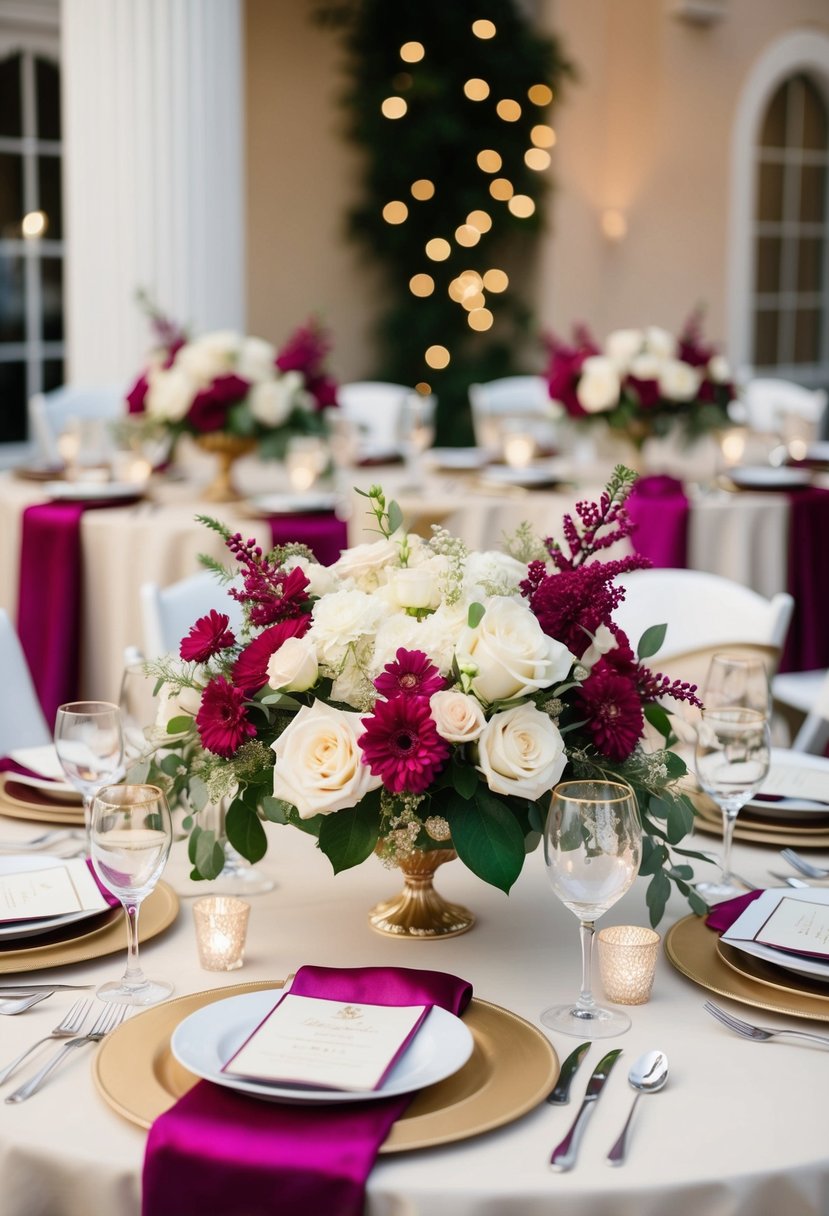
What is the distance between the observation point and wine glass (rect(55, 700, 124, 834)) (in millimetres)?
1618

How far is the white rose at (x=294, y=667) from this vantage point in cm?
138

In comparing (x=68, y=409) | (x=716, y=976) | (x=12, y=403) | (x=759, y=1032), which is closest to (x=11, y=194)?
(x=12, y=403)

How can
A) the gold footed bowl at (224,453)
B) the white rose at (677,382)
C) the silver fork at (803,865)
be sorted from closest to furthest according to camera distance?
the silver fork at (803,865)
the gold footed bowl at (224,453)
the white rose at (677,382)

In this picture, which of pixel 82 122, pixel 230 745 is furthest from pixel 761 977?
pixel 82 122

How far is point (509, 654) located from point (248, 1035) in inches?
15.5

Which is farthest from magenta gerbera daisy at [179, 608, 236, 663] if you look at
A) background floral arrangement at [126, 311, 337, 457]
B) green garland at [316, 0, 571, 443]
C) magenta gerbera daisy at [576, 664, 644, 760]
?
green garland at [316, 0, 571, 443]

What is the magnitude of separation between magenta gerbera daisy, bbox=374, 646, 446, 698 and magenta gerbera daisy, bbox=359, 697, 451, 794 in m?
0.01

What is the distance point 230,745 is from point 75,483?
2781mm

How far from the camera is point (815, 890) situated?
1562 millimetres

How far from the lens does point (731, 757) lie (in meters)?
Result: 1.62

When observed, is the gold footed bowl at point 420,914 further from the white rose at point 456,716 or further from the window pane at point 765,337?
the window pane at point 765,337

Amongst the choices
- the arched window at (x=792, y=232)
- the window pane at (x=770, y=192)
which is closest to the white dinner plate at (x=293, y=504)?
the arched window at (x=792, y=232)

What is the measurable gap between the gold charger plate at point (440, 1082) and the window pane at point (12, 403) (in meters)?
5.56

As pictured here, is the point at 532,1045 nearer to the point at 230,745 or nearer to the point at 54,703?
the point at 230,745
